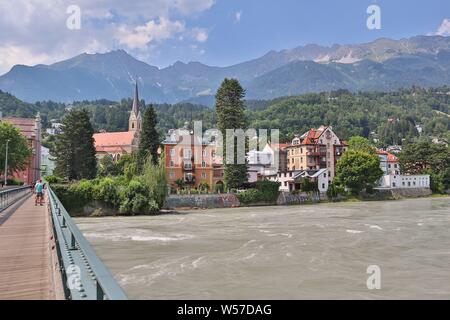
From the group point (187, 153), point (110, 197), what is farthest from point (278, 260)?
point (187, 153)

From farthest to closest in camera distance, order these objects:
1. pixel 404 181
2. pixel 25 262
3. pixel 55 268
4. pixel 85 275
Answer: pixel 404 181 → pixel 25 262 → pixel 55 268 → pixel 85 275

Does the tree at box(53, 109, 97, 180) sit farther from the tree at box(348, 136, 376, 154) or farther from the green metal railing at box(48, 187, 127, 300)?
the green metal railing at box(48, 187, 127, 300)

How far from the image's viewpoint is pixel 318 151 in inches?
3366

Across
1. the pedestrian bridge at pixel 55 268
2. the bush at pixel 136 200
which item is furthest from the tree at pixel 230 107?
the pedestrian bridge at pixel 55 268

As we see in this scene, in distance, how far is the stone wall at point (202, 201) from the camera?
5878cm

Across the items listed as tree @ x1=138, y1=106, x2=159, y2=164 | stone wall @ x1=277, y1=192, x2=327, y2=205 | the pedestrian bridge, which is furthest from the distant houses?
the pedestrian bridge

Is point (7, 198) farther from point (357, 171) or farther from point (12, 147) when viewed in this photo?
point (357, 171)

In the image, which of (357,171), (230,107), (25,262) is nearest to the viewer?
(25,262)

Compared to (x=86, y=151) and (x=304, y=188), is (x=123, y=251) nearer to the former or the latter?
(x=86, y=151)

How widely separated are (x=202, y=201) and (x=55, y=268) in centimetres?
5356

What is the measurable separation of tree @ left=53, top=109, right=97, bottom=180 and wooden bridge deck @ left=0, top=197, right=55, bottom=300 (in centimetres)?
5482

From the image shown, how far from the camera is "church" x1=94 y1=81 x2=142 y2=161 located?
133 meters

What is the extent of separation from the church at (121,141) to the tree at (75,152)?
5949cm

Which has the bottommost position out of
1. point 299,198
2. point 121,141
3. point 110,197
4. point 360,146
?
point 299,198
